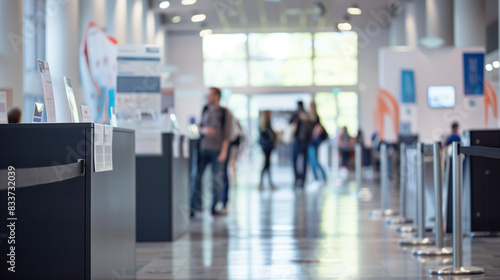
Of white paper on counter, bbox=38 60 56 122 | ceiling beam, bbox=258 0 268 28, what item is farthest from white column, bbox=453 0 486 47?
white paper on counter, bbox=38 60 56 122

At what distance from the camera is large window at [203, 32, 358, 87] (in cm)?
Answer: 2162

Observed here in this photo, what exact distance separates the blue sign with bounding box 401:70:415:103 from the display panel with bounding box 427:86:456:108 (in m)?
0.25

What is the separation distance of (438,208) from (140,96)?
2484mm

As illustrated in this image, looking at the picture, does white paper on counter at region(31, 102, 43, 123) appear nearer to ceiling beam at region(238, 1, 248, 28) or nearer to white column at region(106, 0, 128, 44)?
ceiling beam at region(238, 1, 248, 28)

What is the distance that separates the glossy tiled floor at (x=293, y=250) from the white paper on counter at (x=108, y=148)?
1.02 m

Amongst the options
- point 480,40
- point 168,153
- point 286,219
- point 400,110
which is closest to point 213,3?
point 168,153

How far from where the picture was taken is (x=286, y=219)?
7371 mm

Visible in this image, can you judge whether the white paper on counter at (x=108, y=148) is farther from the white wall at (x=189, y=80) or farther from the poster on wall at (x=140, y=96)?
the white wall at (x=189, y=80)

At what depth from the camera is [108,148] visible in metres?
3.28

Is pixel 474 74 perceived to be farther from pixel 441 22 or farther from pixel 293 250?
pixel 293 250

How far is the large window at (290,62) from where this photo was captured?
2162cm

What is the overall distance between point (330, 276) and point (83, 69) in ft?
25.8

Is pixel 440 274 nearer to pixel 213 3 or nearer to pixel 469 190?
pixel 469 190

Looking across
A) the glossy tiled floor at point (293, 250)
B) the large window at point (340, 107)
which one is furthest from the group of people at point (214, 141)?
the large window at point (340, 107)
